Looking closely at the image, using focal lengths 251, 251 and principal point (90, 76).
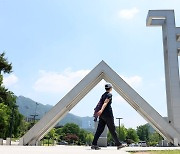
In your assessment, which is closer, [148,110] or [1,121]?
[148,110]

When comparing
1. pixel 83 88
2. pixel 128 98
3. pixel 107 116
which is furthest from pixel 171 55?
pixel 107 116

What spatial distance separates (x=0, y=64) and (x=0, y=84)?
2.72 m

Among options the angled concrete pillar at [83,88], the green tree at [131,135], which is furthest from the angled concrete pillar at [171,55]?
the green tree at [131,135]

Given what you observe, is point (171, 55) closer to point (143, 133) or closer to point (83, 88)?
point (83, 88)

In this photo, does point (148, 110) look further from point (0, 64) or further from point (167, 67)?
point (0, 64)

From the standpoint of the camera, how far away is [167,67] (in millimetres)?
19391

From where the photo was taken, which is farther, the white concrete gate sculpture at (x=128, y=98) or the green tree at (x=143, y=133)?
the green tree at (x=143, y=133)

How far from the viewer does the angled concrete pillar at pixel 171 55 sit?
17.3 meters

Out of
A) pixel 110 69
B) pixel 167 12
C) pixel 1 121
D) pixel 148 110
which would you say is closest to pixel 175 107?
pixel 148 110

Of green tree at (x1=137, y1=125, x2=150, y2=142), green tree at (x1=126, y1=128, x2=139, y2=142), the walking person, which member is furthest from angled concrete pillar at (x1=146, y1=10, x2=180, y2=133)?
green tree at (x1=137, y1=125, x2=150, y2=142)

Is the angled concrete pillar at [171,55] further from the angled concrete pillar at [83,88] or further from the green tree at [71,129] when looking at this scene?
the green tree at [71,129]

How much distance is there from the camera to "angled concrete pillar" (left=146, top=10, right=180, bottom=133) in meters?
17.3

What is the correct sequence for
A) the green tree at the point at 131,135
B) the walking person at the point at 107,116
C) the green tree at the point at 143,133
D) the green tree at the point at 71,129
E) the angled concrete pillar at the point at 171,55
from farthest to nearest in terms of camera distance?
the green tree at the point at 71,129 → the green tree at the point at 143,133 → the green tree at the point at 131,135 → the angled concrete pillar at the point at 171,55 → the walking person at the point at 107,116

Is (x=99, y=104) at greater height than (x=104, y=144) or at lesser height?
greater
